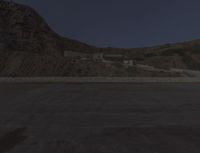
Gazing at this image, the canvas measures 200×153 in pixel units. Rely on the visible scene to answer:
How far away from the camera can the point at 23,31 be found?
42125 millimetres

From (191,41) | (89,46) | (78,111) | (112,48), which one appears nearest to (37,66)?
(78,111)

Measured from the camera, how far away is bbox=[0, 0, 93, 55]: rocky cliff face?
3909cm

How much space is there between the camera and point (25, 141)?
4508 millimetres

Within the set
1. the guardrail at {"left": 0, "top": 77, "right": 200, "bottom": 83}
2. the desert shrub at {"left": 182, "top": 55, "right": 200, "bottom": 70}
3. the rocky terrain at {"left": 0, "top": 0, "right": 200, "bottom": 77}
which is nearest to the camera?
the guardrail at {"left": 0, "top": 77, "right": 200, "bottom": 83}

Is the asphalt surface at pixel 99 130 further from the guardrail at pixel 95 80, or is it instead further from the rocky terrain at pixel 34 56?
the rocky terrain at pixel 34 56

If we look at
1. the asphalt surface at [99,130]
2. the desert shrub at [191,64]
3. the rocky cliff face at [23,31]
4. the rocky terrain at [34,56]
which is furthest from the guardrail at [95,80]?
the desert shrub at [191,64]

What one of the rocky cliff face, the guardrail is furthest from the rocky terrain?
the guardrail

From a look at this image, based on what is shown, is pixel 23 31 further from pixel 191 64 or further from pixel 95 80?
pixel 191 64

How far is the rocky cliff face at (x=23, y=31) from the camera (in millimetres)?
39094

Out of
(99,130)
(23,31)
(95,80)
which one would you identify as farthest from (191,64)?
(99,130)

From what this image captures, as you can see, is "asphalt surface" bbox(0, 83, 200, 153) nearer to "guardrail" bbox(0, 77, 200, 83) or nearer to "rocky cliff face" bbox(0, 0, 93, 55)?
"guardrail" bbox(0, 77, 200, 83)

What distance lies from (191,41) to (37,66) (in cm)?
9031

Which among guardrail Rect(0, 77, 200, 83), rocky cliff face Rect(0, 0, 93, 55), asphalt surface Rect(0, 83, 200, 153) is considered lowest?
guardrail Rect(0, 77, 200, 83)

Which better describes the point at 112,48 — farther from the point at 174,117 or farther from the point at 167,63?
the point at 174,117
